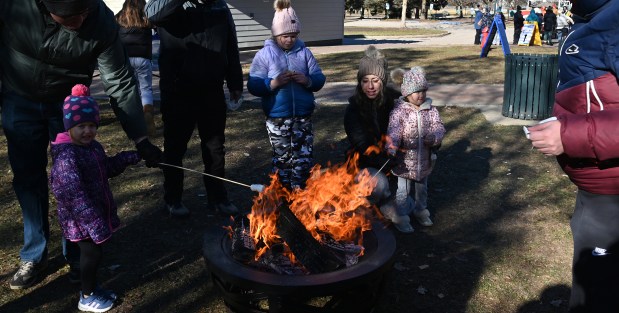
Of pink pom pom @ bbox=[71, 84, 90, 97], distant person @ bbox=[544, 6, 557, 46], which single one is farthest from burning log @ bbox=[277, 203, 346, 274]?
distant person @ bbox=[544, 6, 557, 46]

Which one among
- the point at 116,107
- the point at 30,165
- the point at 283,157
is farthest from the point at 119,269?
the point at 283,157

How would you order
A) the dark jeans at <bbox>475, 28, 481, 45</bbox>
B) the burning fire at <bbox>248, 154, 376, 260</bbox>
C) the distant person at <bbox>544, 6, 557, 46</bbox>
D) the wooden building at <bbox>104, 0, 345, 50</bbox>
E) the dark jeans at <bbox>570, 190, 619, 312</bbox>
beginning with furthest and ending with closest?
the distant person at <bbox>544, 6, 557, 46</bbox>
the dark jeans at <bbox>475, 28, 481, 45</bbox>
the wooden building at <bbox>104, 0, 345, 50</bbox>
the burning fire at <bbox>248, 154, 376, 260</bbox>
the dark jeans at <bbox>570, 190, 619, 312</bbox>

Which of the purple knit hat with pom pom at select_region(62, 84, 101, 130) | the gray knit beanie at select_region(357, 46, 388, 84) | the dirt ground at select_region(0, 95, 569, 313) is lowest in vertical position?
the dirt ground at select_region(0, 95, 569, 313)

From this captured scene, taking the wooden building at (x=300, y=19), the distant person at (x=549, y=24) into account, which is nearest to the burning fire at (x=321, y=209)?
the wooden building at (x=300, y=19)

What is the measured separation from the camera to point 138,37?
24.9 ft

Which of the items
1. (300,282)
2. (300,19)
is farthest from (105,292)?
(300,19)

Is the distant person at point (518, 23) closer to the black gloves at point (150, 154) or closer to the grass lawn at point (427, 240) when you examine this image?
the grass lawn at point (427, 240)

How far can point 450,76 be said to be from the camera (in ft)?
45.8

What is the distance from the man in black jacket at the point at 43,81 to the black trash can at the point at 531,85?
7038mm

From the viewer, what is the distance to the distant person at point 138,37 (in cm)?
753

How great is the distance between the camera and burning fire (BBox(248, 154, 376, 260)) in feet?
10.9

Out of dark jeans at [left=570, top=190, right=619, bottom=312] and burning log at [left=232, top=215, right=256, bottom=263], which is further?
burning log at [left=232, top=215, right=256, bottom=263]

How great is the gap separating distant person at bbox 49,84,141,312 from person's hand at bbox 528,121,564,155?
252 cm

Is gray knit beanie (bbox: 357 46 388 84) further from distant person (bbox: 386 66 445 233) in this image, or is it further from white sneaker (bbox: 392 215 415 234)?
white sneaker (bbox: 392 215 415 234)
